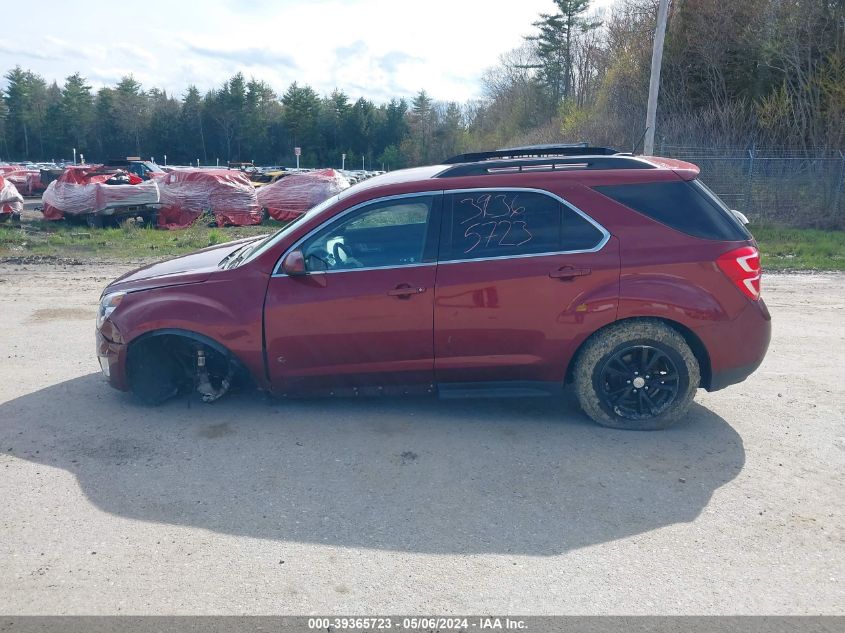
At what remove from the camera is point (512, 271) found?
485cm

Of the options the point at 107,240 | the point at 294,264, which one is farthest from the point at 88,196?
the point at 294,264

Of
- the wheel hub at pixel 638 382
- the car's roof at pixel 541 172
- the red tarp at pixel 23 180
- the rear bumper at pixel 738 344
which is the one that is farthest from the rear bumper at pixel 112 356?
the red tarp at pixel 23 180

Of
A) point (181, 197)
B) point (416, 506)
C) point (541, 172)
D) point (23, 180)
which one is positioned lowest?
point (416, 506)

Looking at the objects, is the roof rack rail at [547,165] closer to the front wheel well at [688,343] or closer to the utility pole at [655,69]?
the front wheel well at [688,343]

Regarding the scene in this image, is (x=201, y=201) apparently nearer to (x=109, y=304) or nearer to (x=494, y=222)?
(x=109, y=304)

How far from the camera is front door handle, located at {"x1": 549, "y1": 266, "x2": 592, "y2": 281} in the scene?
15.8 feet

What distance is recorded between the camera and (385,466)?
14.6 feet

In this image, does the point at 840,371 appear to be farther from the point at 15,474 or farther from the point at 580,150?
the point at 15,474

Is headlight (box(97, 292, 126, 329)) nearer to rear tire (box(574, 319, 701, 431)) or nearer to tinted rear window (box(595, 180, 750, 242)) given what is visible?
rear tire (box(574, 319, 701, 431))

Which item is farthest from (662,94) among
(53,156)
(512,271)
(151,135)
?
(53,156)

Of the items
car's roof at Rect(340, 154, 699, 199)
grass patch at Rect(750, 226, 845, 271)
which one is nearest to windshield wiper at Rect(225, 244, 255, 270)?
car's roof at Rect(340, 154, 699, 199)

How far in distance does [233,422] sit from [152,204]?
15.9 m

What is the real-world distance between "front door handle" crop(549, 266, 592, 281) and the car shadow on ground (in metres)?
1.09

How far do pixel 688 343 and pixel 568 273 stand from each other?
100 centimetres
